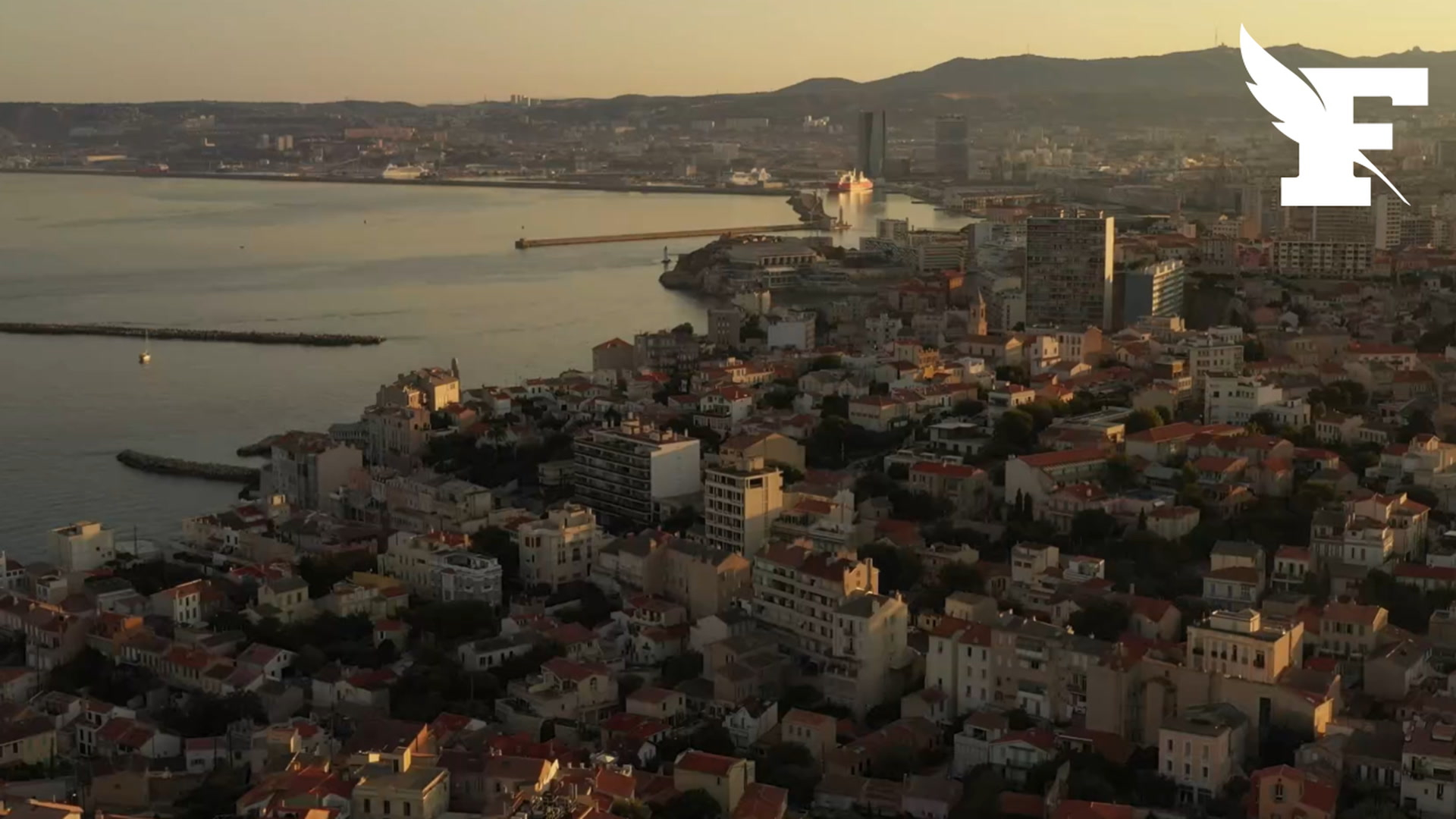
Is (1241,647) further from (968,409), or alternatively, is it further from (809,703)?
(968,409)

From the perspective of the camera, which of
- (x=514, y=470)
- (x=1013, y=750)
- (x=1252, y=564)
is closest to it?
(x=1013, y=750)

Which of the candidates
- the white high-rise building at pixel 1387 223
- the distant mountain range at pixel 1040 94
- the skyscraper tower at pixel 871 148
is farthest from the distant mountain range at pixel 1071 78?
the white high-rise building at pixel 1387 223

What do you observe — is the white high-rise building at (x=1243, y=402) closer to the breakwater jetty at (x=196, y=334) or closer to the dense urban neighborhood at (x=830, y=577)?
the dense urban neighborhood at (x=830, y=577)

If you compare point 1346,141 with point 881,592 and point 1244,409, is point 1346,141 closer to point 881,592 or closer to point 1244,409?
point 1244,409

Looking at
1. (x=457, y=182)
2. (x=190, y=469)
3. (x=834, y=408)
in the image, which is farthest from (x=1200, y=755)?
(x=457, y=182)

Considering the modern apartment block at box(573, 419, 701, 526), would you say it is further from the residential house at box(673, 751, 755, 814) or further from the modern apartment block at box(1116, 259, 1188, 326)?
the modern apartment block at box(1116, 259, 1188, 326)

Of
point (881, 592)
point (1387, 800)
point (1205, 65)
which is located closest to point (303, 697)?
point (881, 592)
